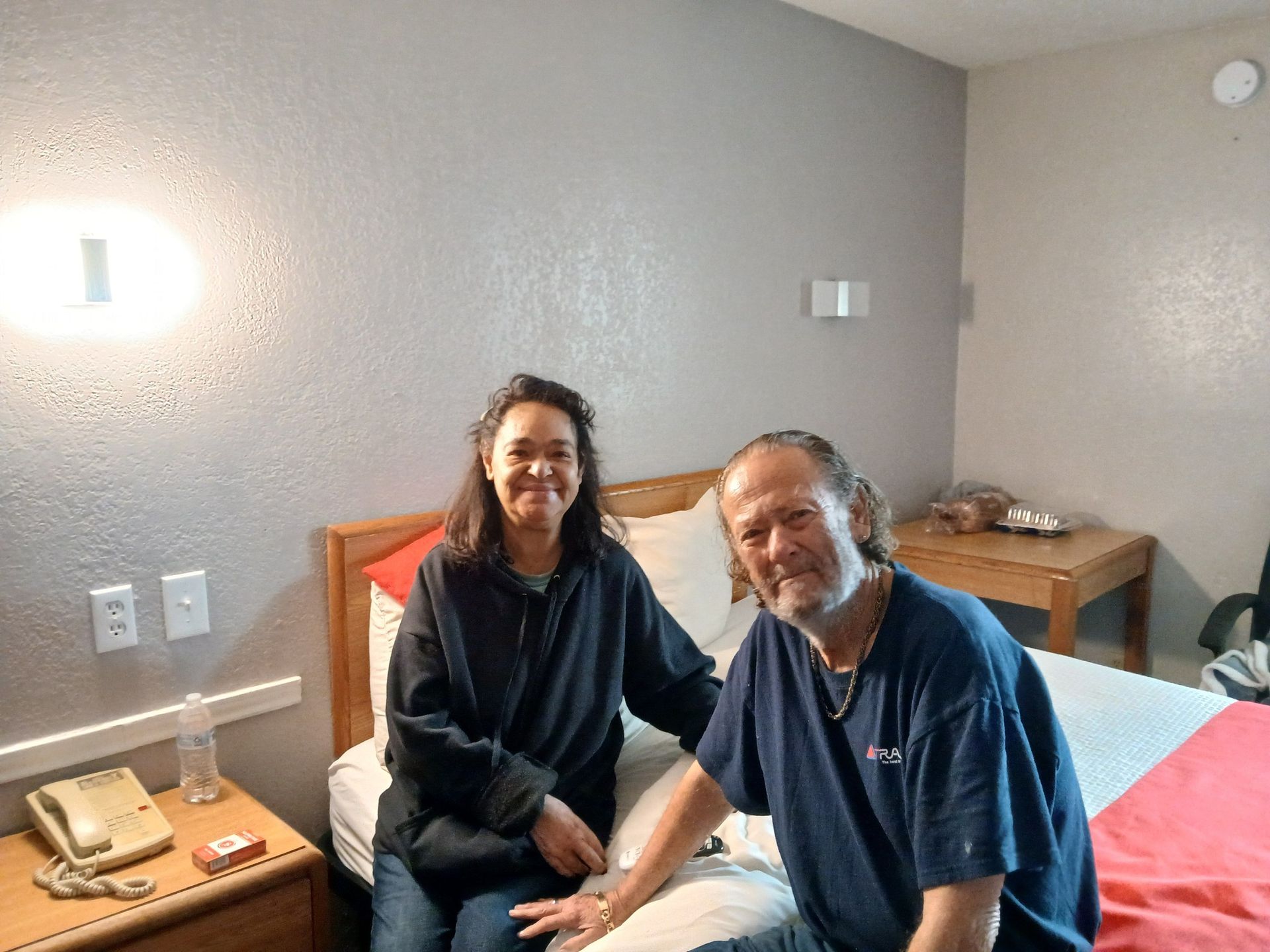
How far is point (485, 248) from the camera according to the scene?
7.31 feet

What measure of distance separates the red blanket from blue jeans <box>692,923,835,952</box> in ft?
1.30

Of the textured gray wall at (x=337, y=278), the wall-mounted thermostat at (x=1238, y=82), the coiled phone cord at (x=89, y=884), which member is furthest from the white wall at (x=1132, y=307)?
the coiled phone cord at (x=89, y=884)

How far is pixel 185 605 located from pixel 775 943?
3.85 ft

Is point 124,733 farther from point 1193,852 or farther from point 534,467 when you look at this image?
point 1193,852

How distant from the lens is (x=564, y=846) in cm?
158

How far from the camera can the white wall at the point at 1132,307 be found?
3.11 m

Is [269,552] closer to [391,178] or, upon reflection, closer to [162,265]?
[162,265]

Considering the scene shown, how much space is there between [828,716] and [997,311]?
2.79 metres

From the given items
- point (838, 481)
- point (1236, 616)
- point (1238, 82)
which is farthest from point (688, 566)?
point (1238, 82)

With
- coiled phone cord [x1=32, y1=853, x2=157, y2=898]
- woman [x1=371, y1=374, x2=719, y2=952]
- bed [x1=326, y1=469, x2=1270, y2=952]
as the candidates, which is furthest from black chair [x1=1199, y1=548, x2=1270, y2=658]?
coiled phone cord [x1=32, y1=853, x2=157, y2=898]

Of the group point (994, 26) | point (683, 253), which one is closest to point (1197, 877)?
point (683, 253)

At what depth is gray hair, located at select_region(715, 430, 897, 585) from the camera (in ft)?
4.12

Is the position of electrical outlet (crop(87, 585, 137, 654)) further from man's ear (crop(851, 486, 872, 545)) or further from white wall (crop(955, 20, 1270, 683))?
white wall (crop(955, 20, 1270, 683))

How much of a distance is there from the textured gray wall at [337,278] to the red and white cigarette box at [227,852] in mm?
324
